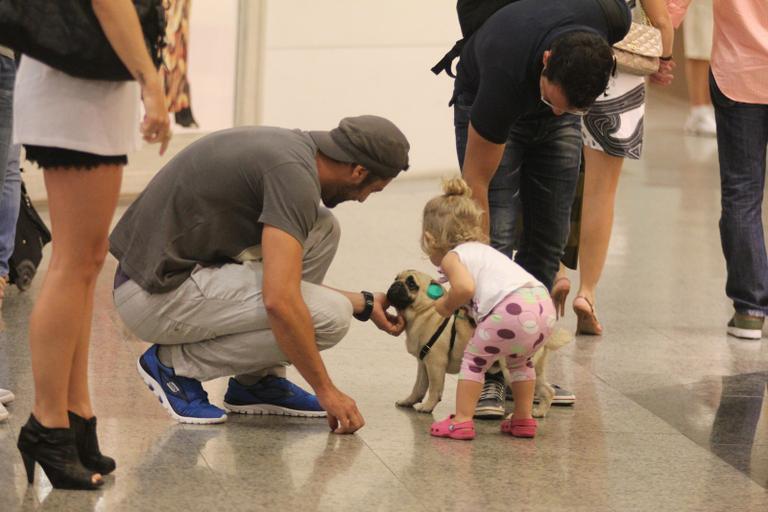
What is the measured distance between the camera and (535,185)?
441 cm

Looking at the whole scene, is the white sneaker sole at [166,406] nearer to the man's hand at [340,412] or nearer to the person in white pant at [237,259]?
the person in white pant at [237,259]

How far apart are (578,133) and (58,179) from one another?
1936mm

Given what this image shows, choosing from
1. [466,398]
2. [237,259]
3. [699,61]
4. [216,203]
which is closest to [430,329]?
[466,398]

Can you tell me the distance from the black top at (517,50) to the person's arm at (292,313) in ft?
2.41

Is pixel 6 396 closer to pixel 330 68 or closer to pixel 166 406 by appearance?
pixel 166 406

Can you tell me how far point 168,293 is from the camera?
3.84 metres

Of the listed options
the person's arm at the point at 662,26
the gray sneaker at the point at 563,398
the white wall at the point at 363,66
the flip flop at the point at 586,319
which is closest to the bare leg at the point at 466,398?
the gray sneaker at the point at 563,398

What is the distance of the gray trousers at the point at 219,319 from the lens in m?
3.82

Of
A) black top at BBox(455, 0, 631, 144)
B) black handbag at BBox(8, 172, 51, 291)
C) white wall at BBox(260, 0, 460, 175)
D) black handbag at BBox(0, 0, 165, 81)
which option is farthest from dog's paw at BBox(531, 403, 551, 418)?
white wall at BBox(260, 0, 460, 175)

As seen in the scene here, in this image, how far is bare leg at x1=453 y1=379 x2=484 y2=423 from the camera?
3900 millimetres

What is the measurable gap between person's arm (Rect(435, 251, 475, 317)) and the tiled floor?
0.40m

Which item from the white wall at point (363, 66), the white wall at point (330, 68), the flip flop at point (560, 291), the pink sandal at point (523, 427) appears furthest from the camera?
the white wall at point (363, 66)

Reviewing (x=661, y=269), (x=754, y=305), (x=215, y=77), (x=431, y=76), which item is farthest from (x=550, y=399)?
(x=431, y=76)

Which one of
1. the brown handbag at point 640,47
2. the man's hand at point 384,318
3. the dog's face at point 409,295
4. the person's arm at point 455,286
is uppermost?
the brown handbag at point 640,47
